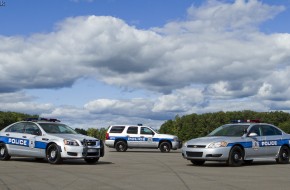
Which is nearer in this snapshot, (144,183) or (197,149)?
(144,183)

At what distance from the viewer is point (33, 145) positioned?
19250 mm

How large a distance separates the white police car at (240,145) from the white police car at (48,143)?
3429 mm

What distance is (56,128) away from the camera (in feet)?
65.4

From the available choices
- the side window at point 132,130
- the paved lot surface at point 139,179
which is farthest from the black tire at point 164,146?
the paved lot surface at point 139,179

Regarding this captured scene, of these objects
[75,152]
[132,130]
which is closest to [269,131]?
[75,152]

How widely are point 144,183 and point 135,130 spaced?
19477mm

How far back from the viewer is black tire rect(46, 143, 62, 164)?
725 inches

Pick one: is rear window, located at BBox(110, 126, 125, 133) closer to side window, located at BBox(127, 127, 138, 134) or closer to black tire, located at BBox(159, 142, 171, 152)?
side window, located at BBox(127, 127, 138, 134)

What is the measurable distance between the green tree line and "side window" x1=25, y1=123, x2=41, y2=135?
26.5 metres

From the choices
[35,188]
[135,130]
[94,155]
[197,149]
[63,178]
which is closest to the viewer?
[35,188]

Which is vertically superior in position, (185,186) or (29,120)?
(29,120)

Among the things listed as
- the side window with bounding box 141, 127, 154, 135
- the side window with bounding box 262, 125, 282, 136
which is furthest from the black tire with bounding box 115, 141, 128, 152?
the side window with bounding box 262, 125, 282, 136

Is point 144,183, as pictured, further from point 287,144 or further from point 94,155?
point 287,144

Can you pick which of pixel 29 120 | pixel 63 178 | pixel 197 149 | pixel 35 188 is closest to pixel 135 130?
pixel 29 120
